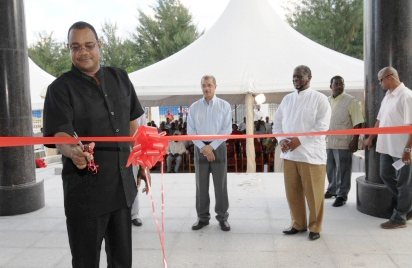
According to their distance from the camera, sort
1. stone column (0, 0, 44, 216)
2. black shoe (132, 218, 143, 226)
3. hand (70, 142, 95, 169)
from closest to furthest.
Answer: hand (70, 142, 95, 169) → black shoe (132, 218, 143, 226) → stone column (0, 0, 44, 216)

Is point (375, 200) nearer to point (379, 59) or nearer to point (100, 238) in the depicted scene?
point (379, 59)

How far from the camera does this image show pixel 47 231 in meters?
4.61

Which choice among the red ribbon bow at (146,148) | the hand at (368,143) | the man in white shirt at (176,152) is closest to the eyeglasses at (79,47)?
the red ribbon bow at (146,148)

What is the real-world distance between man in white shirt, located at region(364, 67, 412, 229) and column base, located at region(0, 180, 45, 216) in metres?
4.60

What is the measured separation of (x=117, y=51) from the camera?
3297 centimetres

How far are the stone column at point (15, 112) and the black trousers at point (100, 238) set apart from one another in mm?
3598

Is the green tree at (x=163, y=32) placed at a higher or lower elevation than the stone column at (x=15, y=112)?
higher

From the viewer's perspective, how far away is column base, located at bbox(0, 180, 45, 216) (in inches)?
211

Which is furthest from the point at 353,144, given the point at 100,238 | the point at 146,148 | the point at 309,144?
the point at 100,238

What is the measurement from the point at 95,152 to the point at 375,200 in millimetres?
3864

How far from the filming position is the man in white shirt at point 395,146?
4230mm

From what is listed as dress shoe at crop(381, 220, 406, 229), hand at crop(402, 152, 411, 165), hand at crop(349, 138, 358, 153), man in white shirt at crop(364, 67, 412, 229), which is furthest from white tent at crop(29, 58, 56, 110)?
hand at crop(402, 152, 411, 165)

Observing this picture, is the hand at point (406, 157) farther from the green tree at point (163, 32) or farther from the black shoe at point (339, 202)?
the green tree at point (163, 32)

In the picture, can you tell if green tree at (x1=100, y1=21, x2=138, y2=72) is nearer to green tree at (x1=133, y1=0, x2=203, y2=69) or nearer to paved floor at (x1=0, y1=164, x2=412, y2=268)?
green tree at (x1=133, y1=0, x2=203, y2=69)
